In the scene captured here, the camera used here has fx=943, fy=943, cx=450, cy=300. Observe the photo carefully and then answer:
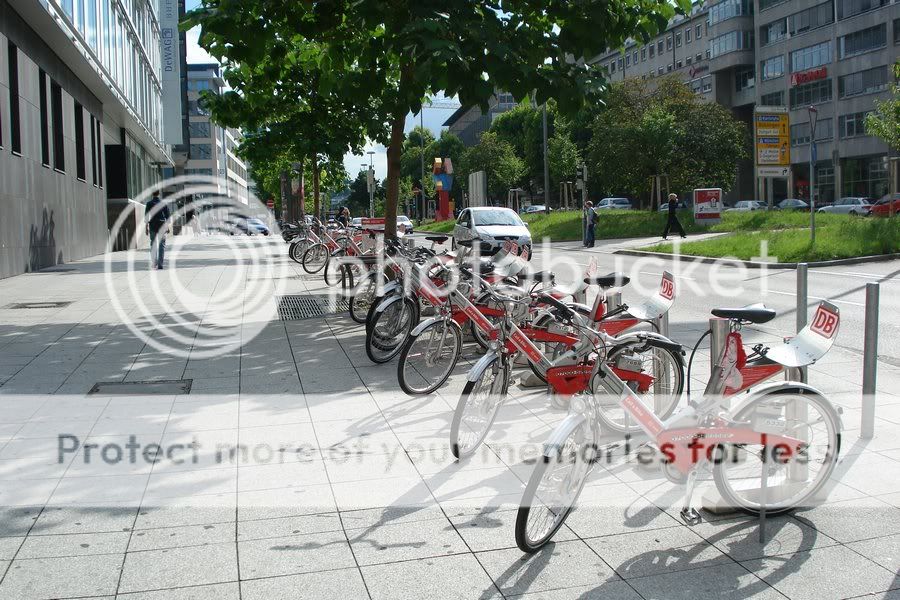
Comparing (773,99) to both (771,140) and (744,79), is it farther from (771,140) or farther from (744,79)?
(771,140)

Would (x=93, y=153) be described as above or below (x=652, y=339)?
above

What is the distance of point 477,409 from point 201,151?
126m

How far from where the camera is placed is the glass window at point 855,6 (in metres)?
58.5

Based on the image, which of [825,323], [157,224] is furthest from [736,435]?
[157,224]

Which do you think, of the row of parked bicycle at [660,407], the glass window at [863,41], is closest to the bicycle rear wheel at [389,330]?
the row of parked bicycle at [660,407]

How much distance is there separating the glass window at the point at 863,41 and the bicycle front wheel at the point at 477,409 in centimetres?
6101

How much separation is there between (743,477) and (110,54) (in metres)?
31.4

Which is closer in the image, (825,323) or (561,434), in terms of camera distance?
(561,434)

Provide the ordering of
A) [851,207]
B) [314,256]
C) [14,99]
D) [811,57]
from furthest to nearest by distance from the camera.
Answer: [811,57] < [851,207] < [314,256] < [14,99]

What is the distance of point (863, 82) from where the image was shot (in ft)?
198

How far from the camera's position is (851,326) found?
10781 mm

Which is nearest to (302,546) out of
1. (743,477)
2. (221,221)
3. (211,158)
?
(743,477)

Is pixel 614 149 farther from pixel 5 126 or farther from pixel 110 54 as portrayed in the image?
pixel 5 126

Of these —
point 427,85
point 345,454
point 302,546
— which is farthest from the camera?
point 427,85
